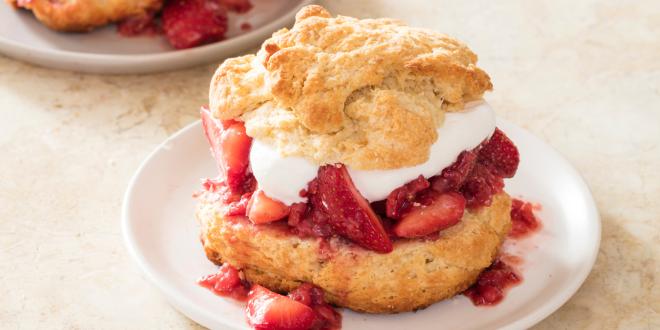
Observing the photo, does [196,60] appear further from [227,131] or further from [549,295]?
[549,295]

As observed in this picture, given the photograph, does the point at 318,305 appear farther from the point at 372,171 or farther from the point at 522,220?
the point at 522,220

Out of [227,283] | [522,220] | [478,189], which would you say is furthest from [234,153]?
[522,220]

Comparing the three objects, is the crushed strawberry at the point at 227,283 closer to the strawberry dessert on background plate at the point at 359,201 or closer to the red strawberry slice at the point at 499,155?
the strawberry dessert on background plate at the point at 359,201

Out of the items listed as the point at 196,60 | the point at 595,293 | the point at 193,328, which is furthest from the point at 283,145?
the point at 196,60

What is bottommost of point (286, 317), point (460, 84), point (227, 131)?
point (286, 317)

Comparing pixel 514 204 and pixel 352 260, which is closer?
pixel 352 260

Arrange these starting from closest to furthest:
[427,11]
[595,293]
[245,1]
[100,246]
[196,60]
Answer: [595,293] < [100,246] < [196,60] < [245,1] < [427,11]

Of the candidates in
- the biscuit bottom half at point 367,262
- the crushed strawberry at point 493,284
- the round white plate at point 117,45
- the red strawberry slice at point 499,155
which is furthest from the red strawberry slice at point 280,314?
the round white plate at point 117,45

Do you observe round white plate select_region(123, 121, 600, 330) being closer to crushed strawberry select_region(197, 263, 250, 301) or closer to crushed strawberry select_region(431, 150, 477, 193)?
crushed strawberry select_region(197, 263, 250, 301)
